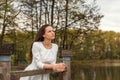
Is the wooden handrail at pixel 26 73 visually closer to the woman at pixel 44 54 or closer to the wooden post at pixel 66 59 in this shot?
the woman at pixel 44 54

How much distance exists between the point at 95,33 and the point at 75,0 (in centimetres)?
418

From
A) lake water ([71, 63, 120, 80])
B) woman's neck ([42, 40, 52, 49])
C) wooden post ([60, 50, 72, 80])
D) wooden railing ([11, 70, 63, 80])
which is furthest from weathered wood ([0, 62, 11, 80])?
lake water ([71, 63, 120, 80])

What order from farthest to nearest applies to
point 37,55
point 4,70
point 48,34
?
point 48,34
point 37,55
point 4,70

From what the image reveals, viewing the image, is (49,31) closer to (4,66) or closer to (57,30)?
(4,66)

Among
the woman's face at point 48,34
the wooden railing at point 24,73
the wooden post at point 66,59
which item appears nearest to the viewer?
the wooden railing at point 24,73

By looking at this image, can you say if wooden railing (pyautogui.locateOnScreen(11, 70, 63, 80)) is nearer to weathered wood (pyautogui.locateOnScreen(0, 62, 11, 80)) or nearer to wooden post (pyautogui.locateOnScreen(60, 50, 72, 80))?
weathered wood (pyautogui.locateOnScreen(0, 62, 11, 80))

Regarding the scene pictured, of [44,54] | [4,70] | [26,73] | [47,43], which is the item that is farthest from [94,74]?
[4,70]

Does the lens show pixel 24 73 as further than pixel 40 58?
No

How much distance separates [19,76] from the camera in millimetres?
4641

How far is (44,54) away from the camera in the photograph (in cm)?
509

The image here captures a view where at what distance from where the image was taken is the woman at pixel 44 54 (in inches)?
196

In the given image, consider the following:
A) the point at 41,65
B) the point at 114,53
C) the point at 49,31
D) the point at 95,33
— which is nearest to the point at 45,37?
the point at 49,31

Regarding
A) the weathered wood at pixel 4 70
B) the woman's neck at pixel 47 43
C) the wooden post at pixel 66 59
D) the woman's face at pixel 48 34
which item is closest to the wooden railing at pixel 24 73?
the weathered wood at pixel 4 70

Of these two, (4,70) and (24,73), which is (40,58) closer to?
(24,73)
